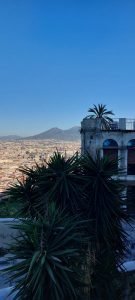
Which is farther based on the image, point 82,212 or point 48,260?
point 82,212

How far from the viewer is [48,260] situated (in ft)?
27.3

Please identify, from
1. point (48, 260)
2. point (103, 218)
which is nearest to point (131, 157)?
point (103, 218)

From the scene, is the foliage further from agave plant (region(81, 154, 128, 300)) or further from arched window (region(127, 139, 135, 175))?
arched window (region(127, 139, 135, 175))

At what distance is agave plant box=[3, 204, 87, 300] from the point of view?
8.27m

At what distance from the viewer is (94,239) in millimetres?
11523

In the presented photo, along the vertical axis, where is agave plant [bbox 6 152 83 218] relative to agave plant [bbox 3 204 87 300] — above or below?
above

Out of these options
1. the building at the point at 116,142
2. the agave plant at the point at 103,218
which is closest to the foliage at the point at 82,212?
the agave plant at the point at 103,218

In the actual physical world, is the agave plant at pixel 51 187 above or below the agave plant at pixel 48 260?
above

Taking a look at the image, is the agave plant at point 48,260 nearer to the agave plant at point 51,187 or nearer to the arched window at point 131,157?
the agave plant at point 51,187

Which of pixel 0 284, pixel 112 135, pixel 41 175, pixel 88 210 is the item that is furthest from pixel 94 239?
pixel 112 135

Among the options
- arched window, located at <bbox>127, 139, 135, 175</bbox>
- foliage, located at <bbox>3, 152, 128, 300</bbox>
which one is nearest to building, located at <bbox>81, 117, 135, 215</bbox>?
arched window, located at <bbox>127, 139, 135, 175</bbox>

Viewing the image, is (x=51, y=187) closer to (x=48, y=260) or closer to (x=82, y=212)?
(x=82, y=212)

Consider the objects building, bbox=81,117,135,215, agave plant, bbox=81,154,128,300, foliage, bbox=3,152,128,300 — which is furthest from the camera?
building, bbox=81,117,135,215

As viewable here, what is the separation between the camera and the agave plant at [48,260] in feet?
27.1
